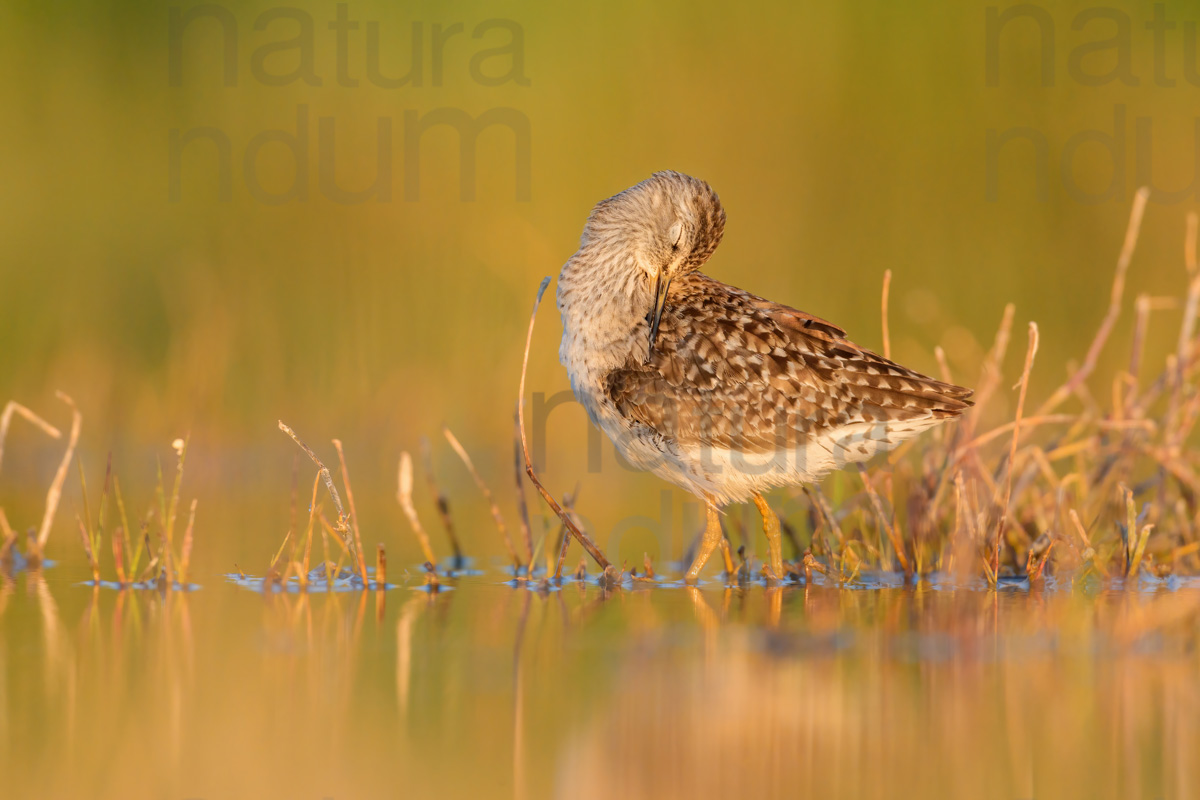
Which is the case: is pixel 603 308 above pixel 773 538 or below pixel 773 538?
above

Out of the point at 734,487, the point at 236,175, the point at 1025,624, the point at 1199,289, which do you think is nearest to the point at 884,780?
the point at 1025,624

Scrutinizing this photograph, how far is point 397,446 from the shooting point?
889 centimetres

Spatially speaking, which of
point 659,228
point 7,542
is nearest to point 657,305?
point 659,228

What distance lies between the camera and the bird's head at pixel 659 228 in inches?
240

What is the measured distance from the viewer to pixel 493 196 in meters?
10.1

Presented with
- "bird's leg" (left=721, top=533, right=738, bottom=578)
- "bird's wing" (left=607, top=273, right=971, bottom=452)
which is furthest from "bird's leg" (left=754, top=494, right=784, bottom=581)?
"bird's wing" (left=607, top=273, right=971, bottom=452)

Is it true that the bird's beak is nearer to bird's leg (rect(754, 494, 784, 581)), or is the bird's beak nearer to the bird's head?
the bird's head

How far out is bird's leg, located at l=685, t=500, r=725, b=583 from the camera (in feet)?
18.1

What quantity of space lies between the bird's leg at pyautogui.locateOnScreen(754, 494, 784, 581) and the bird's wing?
34cm

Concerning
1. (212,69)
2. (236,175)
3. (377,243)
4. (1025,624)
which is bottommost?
(1025,624)

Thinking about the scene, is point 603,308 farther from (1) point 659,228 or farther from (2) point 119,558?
(2) point 119,558

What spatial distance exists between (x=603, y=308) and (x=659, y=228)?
601mm

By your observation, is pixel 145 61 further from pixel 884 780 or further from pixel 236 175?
pixel 884 780

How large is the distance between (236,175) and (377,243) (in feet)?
4.69
